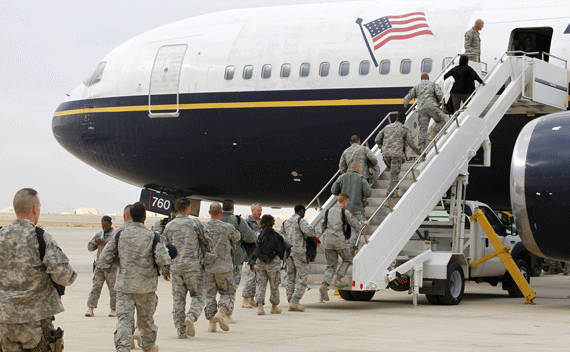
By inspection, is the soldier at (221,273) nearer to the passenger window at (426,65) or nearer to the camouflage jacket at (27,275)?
the camouflage jacket at (27,275)

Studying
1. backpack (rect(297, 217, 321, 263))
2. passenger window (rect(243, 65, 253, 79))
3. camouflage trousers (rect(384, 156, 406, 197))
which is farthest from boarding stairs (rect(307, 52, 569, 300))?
passenger window (rect(243, 65, 253, 79))

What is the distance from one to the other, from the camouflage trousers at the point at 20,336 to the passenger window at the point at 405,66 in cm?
1107

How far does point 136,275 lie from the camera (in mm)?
7859

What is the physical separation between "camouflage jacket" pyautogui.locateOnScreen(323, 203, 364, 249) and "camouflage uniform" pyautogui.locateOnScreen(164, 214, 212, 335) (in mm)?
3018

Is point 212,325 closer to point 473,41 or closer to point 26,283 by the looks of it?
point 26,283

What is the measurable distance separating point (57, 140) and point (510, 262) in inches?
486

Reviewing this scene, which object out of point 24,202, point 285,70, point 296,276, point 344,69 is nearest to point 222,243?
point 296,276

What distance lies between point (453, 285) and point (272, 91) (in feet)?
20.2

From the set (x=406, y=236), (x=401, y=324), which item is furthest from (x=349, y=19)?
(x=401, y=324)

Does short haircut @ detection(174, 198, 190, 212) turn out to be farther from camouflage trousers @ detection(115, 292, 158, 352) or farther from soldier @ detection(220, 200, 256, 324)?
camouflage trousers @ detection(115, 292, 158, 352)

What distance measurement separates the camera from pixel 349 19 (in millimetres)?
17016

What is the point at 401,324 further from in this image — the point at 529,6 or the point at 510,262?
the point at 529,6

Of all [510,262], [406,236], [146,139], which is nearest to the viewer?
[406,236]

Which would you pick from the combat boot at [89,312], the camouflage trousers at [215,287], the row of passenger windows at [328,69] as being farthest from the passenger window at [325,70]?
the camouflage trousers at [215,287]
